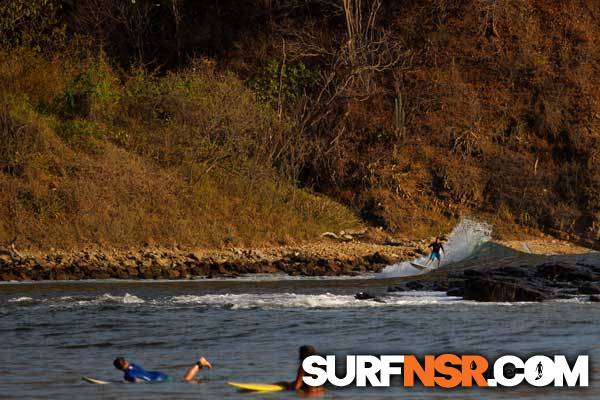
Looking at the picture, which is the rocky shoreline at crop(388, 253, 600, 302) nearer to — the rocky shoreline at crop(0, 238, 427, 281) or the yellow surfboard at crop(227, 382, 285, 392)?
the rocky shoreline at crop(0, 238, 427, 281)

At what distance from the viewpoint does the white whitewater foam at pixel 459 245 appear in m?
33.9

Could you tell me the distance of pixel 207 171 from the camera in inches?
1558

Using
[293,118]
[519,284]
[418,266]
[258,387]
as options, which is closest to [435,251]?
[418,266]

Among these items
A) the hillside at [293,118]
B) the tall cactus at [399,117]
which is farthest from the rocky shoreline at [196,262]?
the tall cactus at [399,117]

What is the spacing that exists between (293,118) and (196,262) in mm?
10973

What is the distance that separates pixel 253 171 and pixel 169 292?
1326 centimetres

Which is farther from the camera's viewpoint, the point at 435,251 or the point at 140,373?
the point at 435,251

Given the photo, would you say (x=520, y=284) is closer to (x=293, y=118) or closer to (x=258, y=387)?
(x=258, y=387)

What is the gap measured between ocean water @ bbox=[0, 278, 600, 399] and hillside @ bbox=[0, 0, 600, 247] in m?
10.3

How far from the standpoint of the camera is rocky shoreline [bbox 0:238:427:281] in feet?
103

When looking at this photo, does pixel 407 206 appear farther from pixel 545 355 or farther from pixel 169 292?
pixel 545 355

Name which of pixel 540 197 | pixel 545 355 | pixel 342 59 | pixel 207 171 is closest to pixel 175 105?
pixel 207 171

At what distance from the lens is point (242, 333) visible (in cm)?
1953

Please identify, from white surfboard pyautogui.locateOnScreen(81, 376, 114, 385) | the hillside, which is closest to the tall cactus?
the hillside
